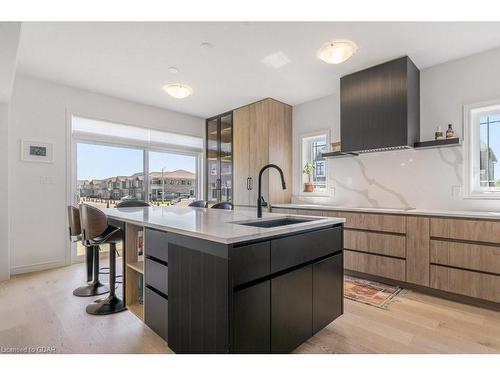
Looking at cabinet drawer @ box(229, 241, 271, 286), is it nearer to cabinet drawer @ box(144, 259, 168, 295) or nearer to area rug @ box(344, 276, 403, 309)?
cabinet drawer @ box(144, 259, 168, 295)

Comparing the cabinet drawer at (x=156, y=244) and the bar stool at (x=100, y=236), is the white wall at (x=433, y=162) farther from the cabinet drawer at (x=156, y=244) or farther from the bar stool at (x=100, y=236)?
the bar stool at (x=100, y=236)

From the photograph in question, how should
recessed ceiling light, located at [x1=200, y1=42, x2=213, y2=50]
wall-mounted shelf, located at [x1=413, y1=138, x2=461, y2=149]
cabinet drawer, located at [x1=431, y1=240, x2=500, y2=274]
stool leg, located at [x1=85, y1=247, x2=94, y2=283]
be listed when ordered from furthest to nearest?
stool leg, located at [x1=85, y1=247, x2=94, y2=283] < wall-mounted shelf, located at [x1=413, y1=138, x2=461, y2=149] < recessed ceiling light, located at [x1=200, y1=42, x2=213, y2=50] < cabinet drawer, located at [x1=431, y1=240, x2=500, y2=274]

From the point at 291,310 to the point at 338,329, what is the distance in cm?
71

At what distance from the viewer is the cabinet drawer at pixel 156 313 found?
1.77 metres

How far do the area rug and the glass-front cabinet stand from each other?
2.70 metres

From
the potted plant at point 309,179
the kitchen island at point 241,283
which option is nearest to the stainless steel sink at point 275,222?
the kitchen island at point 241,283

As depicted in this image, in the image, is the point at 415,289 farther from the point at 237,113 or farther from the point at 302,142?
the point at 237,113

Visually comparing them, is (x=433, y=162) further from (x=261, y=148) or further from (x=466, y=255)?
(x=261, y=148)

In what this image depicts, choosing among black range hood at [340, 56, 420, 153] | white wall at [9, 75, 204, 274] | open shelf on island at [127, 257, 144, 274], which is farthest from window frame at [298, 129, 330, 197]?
white wall at [9, 75, 204, 274]

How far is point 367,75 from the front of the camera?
3.22m

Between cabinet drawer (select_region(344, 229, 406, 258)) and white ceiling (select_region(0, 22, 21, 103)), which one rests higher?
white ceiling (select_region(0, 22, 21, 103))

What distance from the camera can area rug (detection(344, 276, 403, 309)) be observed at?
2636mm
